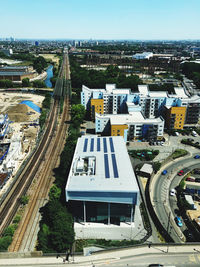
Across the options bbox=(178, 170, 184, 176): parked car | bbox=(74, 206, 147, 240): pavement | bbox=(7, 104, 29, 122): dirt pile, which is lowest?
bbox=(74, 206, 147, 240): pavement

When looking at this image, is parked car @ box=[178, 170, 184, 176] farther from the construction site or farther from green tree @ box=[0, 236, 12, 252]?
the construction site

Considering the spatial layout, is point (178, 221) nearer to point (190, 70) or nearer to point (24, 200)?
point (24, 200)

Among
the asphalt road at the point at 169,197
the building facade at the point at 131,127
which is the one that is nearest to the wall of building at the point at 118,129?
the building facade at the point at 131,127

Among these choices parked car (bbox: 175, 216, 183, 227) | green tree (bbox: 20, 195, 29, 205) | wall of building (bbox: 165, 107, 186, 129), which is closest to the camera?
parked car (bbox: 175, 216, 183, 227)

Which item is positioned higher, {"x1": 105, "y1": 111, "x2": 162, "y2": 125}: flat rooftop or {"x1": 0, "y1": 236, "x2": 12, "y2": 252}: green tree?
{"x1": 105, "y1": 111, "x2": 162, "y2": 125}: flat rooftop

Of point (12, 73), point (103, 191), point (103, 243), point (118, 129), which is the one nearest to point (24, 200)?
point (103, 191)

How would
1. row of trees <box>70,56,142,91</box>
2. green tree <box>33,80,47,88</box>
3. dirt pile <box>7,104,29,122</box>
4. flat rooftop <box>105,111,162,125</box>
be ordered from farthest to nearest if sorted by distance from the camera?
green tree <box>33,80,47,88</box> < row of trees <box>70,56,142,91</box> < dirt pile <box>7,104,29,122</box> < flat rooftop <box>105,111,162,125</box>

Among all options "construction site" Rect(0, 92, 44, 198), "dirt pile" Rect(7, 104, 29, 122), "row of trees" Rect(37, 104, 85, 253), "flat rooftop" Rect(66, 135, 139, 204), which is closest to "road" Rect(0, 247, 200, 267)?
"row of trees" Rect(37, 104, 85, 253)
